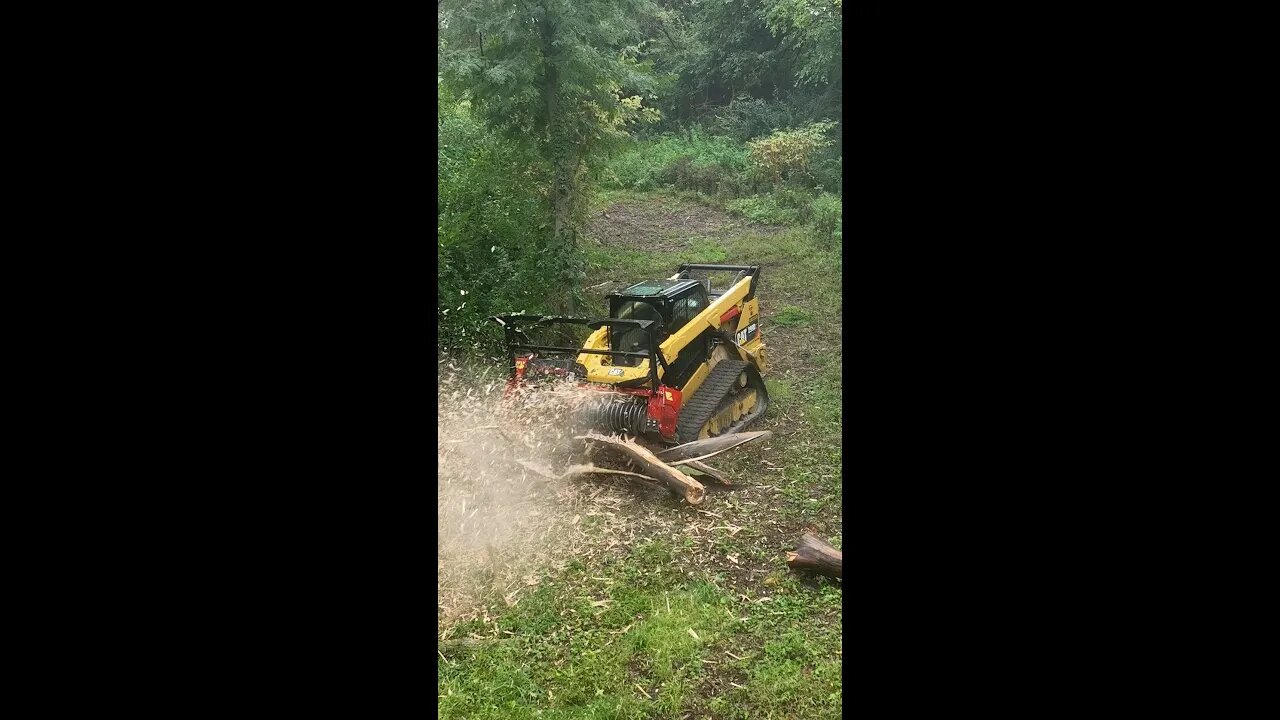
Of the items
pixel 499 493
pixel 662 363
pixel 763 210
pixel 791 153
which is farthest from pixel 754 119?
pixel 499 493

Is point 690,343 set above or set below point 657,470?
above

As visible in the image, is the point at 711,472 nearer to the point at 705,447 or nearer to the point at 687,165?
the point at 705,447

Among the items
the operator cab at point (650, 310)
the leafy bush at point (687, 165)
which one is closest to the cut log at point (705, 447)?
the operator cab at point (650, 310)

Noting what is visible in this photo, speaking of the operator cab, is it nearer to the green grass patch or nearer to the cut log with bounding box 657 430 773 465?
the cut log with bounding box 657 430 773 465

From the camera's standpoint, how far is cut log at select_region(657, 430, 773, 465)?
9086 millimetres

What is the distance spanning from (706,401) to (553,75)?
5.89m

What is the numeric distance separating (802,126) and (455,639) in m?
20.1

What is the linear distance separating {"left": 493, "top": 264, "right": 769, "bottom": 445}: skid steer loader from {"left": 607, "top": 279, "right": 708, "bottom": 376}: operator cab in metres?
0.01

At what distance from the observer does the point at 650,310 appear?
9547 millimetres

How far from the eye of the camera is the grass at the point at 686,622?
568 centimetres

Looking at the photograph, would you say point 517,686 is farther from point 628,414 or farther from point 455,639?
point 628,414

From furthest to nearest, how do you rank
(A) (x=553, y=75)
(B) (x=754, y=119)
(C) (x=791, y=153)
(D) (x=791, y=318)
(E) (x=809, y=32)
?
(B) (x=754, y=119), (C) (x=791, y=153), (E) (x=809, y=32), (D) (x=791, y=318), (A) (x=553, y=75)

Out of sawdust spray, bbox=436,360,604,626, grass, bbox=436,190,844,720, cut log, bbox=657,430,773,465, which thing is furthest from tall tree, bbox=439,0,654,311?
grass, bbox=436,190,844,720

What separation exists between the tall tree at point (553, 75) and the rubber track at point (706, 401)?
4.12m
